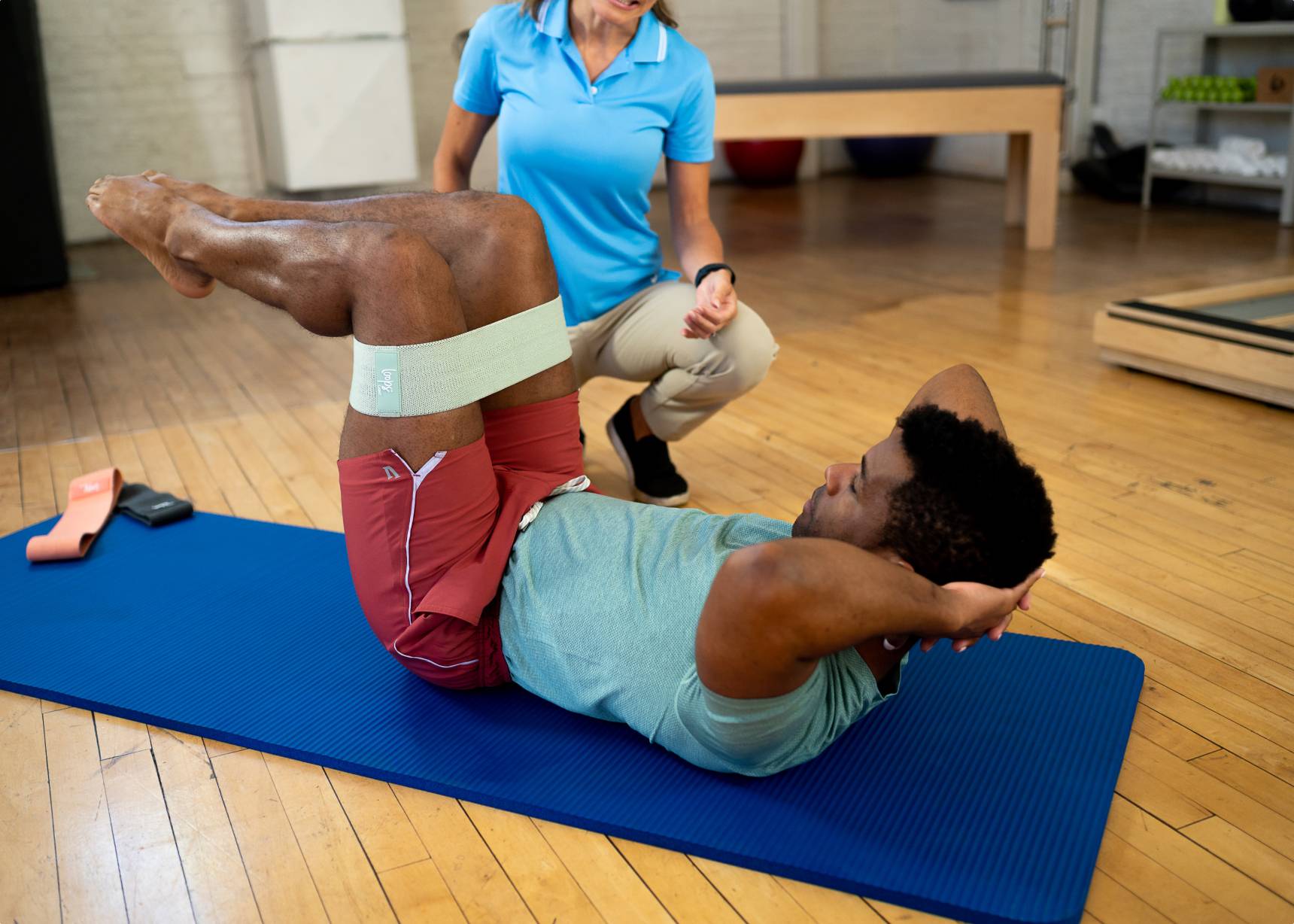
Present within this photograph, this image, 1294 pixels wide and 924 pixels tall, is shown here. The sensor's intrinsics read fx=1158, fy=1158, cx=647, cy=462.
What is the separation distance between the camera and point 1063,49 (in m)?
6.37

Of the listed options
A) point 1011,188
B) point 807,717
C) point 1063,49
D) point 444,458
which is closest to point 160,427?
point 444,458

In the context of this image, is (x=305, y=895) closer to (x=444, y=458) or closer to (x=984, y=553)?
(x=444, y=458)

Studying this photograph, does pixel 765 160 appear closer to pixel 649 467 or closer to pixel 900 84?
pixel 900 84

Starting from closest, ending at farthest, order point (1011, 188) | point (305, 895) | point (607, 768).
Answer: point (305, 895) < point (607, 768) < point (1011, 188)

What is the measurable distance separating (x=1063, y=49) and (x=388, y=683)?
6000 millimetres

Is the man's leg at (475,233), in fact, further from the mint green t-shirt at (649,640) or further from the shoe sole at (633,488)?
the shoe sole at (633,488)

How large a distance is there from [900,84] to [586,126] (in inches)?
111

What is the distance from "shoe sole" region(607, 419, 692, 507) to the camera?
2404 millimetres

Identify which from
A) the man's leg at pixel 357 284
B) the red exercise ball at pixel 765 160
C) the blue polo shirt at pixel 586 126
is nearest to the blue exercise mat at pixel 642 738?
the man's leg at pixel 357 284

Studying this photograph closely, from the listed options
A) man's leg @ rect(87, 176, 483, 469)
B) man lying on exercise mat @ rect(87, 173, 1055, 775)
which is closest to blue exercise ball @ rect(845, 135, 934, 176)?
man lying on exercise mat @ rect(87, 173, 1055, 775)

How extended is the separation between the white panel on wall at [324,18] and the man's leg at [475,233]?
427cm

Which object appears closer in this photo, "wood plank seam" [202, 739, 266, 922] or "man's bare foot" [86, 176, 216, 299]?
"wood plank seam" [202, 739, 266, 922]

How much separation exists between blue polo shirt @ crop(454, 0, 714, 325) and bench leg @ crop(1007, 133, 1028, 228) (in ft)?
11.1

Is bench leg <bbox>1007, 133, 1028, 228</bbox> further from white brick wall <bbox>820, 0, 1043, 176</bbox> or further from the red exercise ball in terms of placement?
the red exercise ball
